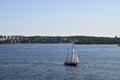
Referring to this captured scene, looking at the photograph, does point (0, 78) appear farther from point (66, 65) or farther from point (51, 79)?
point (66, 65)

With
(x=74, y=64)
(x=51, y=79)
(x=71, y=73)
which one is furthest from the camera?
(x=74, y=64)

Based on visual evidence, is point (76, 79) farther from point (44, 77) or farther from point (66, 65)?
point (66, 65)

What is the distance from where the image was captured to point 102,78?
71250mm

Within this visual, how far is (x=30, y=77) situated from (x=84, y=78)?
1138cm

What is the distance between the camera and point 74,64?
99.8 m

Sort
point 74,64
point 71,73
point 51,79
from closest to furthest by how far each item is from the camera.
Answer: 1. point 51,79
2. point 71,73
3. point 74,64

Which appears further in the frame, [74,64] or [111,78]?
[74,64]

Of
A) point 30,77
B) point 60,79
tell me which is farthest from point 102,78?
point 30,77

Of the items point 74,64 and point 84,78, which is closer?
point 84,78

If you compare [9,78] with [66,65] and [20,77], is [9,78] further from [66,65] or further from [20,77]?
[66,65]

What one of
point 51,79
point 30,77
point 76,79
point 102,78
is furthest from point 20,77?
point 102,78

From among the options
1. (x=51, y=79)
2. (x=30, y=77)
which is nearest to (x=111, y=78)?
(x=51, y=79)

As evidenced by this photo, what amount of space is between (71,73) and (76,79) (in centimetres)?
1133

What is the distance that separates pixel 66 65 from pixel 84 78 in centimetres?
3054
